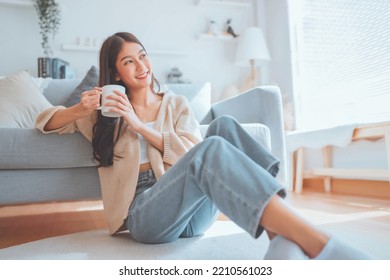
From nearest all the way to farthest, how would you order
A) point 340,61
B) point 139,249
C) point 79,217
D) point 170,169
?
1. point 170,169
2. point 139,249
3. point 79,217
4. point 340,61

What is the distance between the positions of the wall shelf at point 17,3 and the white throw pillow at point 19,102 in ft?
4.20

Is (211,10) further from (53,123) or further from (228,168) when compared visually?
(228,168)

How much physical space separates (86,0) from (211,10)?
114 cm

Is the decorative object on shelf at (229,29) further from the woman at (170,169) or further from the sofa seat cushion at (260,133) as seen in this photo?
the woman at (170,169)

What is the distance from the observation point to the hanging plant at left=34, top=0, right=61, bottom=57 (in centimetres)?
252

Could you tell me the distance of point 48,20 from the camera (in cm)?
262

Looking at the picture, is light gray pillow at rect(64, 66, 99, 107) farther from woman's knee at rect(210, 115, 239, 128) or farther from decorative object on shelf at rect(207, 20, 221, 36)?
decorative object on shelf at rect(207, 20, 221, 36)

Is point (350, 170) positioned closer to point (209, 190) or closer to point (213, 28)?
point (209, 190)

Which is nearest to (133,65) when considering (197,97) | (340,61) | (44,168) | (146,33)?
(44,168)

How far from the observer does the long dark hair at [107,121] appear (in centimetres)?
98

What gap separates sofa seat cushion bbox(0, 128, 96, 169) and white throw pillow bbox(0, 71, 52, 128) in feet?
0.96

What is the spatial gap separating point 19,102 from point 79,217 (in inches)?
25.8
